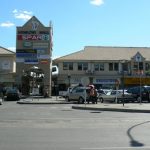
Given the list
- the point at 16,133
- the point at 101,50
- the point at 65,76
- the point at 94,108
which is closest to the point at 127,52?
the point at 101,50

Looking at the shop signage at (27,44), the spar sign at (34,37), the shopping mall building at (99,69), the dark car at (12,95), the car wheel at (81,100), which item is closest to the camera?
the car wheel at (81,100)

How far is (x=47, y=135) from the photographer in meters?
15.4

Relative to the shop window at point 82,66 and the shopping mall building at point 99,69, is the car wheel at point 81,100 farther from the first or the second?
the shop window at point 82,66

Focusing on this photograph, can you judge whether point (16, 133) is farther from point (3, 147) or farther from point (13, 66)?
point (13, 66)

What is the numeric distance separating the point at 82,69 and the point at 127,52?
9.28 meters

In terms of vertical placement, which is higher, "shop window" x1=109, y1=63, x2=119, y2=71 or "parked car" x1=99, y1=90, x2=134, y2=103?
"shop window" x1=109, y1=63, x2=119, y2=71

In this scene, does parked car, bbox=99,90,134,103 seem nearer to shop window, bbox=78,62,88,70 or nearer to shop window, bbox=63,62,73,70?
shop window, bbox=78,62,88,70

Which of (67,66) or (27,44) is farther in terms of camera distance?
(67,66)

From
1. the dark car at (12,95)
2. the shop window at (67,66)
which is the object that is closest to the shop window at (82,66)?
the shop window at (67,66)

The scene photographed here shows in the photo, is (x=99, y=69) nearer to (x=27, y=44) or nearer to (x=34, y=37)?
(x=34, y=37)

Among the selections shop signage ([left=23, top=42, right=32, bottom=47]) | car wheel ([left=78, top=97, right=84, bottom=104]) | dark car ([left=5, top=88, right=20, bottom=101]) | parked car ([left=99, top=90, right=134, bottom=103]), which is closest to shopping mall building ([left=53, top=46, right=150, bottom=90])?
shop signage ([left=23, top=42, right=32, bottom=47])

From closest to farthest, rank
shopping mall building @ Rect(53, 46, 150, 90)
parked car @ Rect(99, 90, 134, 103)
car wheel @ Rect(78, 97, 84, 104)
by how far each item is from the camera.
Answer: car wheel @ Rect(78, 97, 84, 104) < parked car @ Rect(99, 90, 134, 103) < shopping mall building @ Rect(53, 46, 150, 90)

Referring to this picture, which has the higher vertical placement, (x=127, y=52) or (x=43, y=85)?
(x=127, y=52)

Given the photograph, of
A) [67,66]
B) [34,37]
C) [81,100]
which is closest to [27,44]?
[34,37]
